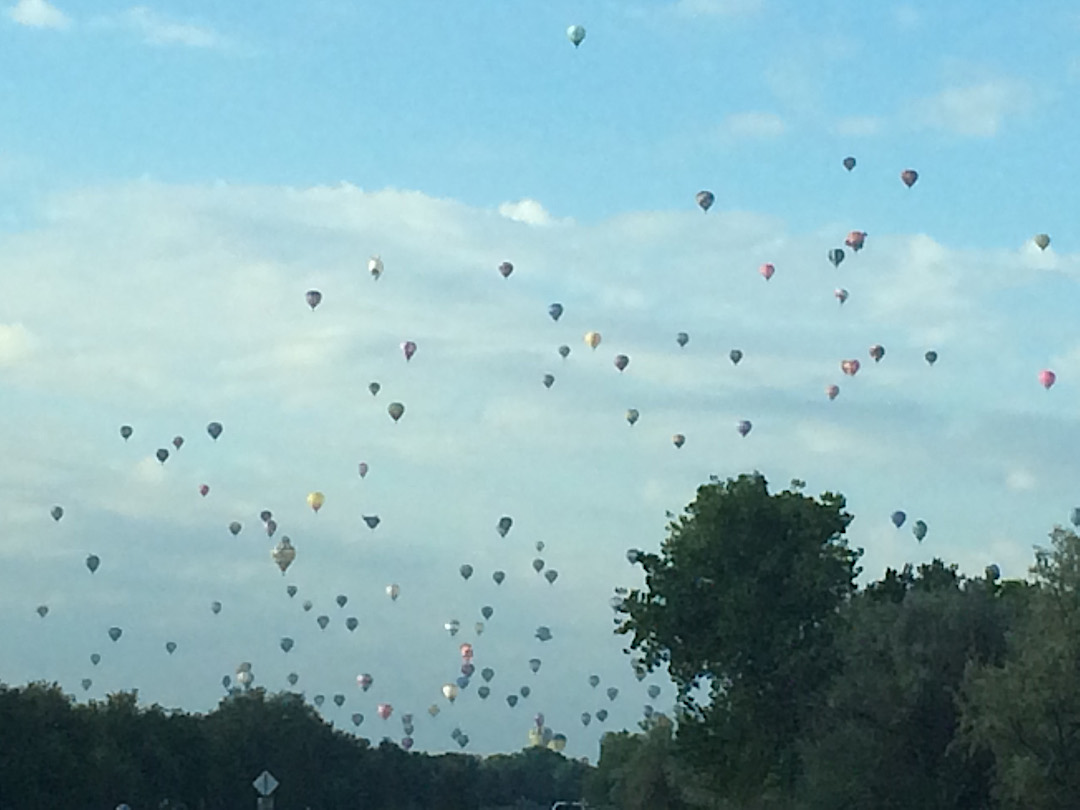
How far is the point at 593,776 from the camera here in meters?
167

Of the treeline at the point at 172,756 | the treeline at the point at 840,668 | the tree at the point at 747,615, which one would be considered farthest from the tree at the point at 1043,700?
the treeline at the point at 172,756

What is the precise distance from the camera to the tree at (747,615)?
68.5m

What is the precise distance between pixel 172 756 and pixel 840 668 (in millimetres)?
76803

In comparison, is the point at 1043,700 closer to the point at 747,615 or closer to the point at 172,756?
the point at 747,615

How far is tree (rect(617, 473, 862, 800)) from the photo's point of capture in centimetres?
6850

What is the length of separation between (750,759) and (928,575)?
21968 mm

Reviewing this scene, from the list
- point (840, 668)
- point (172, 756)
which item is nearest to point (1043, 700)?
point (840, 668)

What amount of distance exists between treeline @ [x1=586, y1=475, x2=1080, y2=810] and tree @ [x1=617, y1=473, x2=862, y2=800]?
0.07m

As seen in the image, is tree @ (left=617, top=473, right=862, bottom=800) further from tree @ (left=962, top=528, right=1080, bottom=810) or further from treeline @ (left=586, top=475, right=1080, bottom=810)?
tree @ (left=962, top=528, right=1080, bottom=810)

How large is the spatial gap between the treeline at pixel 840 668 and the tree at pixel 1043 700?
5 cm

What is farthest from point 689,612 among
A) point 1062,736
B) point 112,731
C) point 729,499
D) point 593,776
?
point 593,776

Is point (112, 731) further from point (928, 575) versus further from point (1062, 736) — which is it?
point (1062, 736)

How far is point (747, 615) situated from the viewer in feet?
225

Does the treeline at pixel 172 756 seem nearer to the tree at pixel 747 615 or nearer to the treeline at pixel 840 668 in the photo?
the treeline at pixel 840 668
